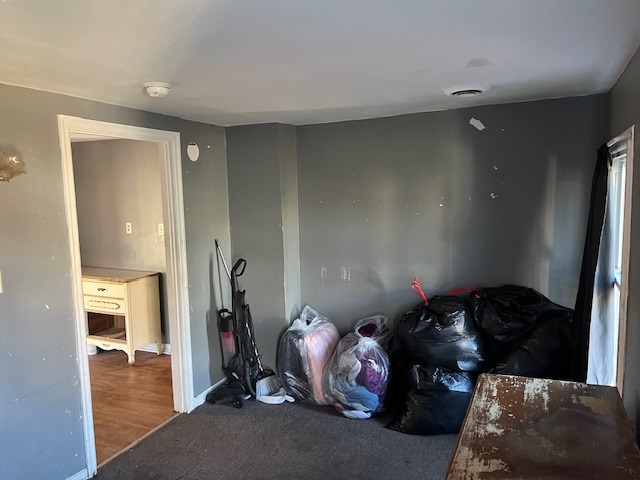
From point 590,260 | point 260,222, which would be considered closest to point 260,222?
point 260,222

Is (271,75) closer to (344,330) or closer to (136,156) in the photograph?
(344,330)

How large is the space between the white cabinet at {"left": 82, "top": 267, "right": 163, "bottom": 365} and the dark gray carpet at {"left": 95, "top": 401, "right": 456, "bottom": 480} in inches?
48.0

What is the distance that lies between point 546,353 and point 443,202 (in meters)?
1.12

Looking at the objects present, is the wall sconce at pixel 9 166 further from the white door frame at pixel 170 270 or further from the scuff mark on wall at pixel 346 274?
the scuff mark on wall at pixel 346 274

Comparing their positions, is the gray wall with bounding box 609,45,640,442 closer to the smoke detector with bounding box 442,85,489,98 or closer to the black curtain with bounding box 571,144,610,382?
the black curtain with bounding box 571,144,610,382

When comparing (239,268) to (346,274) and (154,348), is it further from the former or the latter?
(154,348)

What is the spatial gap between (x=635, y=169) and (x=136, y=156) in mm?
3830

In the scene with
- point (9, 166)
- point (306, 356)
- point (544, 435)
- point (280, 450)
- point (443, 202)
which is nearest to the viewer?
point (544, 435)

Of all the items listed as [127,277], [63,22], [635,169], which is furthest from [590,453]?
[127,277]

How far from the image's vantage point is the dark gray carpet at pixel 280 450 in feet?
8.52

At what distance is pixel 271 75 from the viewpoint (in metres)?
2.06

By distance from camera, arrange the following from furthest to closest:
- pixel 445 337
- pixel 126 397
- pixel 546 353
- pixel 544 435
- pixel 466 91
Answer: pixel 126 397
pixel 445 337
pixel 546 353
pixel 466 91
pixel 544 435

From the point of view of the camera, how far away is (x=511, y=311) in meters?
2.91

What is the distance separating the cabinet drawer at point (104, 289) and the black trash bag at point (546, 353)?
3.09m
